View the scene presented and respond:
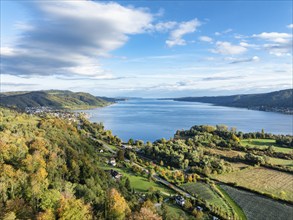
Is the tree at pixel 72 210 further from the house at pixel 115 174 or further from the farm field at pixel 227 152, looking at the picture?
the farm field at pixel 227 152

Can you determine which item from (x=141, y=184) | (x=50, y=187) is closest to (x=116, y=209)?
(x=50, y=187)

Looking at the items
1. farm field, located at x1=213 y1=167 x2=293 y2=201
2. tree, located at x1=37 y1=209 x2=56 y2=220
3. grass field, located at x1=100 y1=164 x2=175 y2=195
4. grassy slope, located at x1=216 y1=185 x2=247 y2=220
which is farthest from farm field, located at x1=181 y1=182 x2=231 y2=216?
tree, located at x1=37 y1=209 x2=56 y2=220

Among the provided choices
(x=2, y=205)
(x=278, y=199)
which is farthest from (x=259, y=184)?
(x=2, y=205)

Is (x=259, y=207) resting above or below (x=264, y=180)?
below

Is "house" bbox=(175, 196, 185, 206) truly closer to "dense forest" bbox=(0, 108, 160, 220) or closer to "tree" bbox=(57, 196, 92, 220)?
"dense forest" bbox=(0, 108, 160, 220)

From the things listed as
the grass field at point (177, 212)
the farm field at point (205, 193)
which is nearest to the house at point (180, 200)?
the grass field at point (177, 212)

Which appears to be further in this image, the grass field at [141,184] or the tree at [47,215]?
the grass field at [141,184]

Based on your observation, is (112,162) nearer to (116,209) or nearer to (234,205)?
(234,205)
